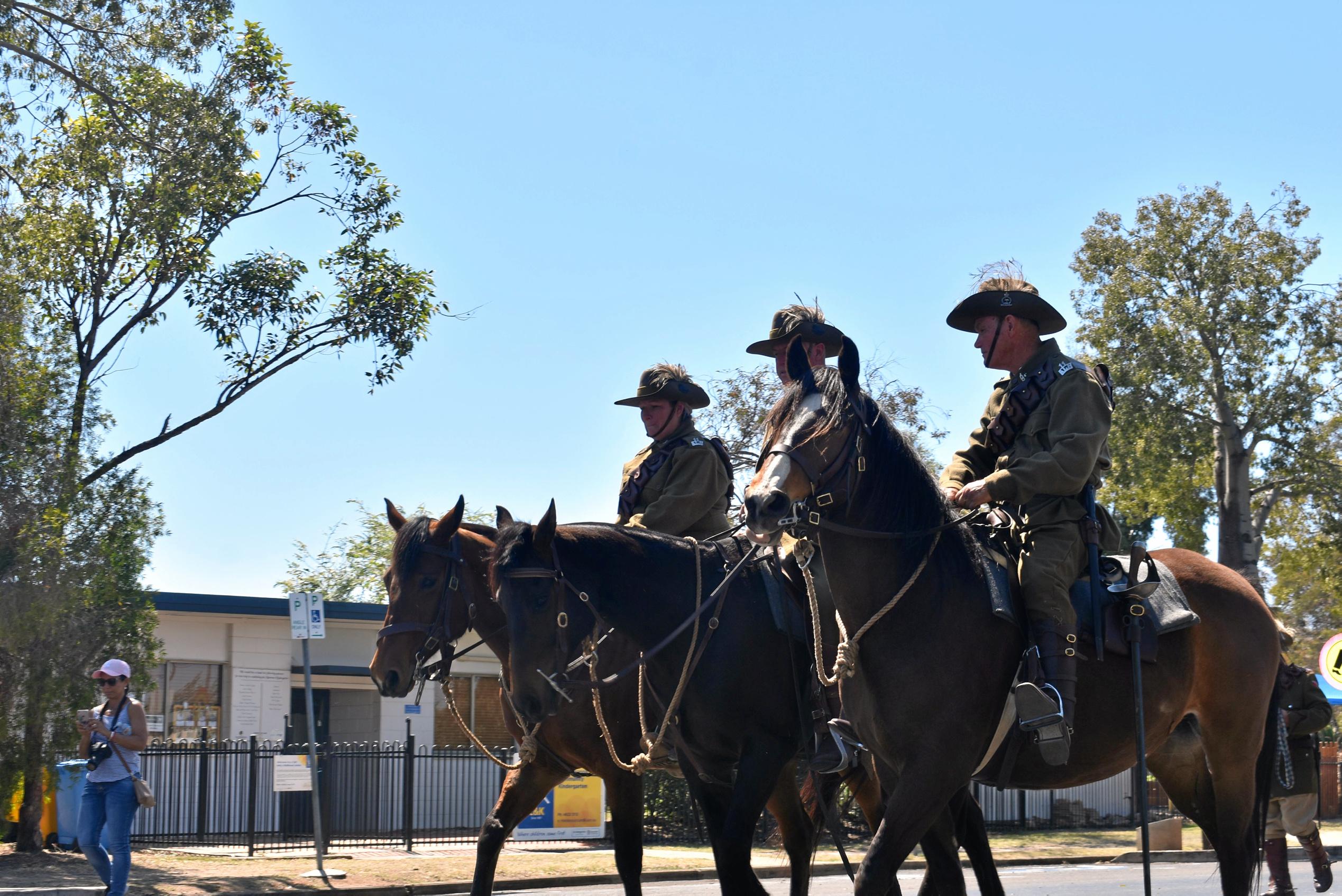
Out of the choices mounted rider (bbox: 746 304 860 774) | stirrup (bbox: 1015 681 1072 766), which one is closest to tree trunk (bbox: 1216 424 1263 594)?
mounted rider (bbox: 746 304 860 774)

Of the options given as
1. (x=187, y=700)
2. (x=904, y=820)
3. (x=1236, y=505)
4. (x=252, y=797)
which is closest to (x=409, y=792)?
(x=252, y=797)

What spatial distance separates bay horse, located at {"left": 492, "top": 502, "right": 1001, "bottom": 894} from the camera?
7.37m

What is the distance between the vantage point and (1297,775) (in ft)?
31.5

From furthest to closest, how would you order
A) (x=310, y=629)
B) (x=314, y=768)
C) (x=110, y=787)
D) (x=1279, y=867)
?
(x=314, y=768) → (x=310, y=629) → (x=110, y=787) → (x=1279, y=867)

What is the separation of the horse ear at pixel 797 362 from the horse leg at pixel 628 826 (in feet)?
10.6

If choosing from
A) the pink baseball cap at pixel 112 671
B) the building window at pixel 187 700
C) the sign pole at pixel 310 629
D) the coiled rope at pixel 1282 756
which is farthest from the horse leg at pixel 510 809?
the building window at pixel 187 700

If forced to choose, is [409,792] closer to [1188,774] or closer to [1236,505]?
[1188,774]

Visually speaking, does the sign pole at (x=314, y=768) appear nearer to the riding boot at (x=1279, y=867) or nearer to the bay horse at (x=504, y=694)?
the bay horse at (x=504, y=694)

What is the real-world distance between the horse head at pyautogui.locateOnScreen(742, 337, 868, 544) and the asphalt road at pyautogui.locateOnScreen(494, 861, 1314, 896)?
28.0 ft

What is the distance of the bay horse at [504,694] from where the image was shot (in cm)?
859

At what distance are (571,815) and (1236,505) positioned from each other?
2338 cm

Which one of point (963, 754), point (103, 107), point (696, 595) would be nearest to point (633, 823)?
point (696, 595)

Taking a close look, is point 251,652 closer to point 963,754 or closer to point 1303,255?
point 963,754

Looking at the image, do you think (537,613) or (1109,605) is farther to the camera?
(537,613)
